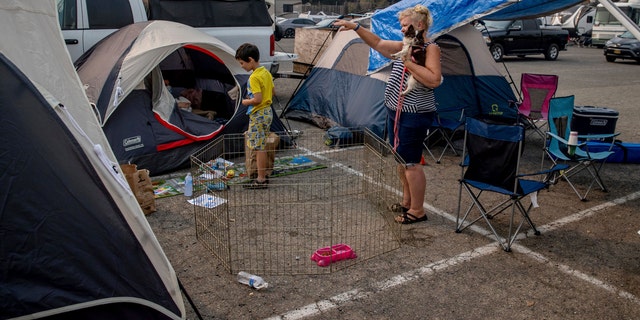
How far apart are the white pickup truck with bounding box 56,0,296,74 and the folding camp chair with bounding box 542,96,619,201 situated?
5.08m

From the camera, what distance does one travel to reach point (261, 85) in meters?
5.97

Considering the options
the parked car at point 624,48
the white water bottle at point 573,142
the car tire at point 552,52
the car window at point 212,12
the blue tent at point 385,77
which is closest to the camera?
the white water bottle at point 573,142

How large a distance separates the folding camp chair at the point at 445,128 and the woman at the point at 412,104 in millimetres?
2066

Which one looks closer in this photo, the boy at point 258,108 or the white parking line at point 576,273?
the white parking line at point 576,273

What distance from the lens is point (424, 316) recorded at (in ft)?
12.2

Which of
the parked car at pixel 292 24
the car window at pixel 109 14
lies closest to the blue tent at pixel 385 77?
the car window at pixel 109 14

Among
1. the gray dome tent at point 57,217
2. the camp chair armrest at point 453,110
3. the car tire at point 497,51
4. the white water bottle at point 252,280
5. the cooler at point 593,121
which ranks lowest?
the car tire at point 497,51

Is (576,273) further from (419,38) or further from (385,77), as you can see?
(385,77)

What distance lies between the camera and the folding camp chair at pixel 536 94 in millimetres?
8188

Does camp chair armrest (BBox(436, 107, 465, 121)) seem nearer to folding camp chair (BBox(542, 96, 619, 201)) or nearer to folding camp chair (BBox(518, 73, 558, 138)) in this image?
folding camp chair (BBox(518, 73, 558, 138))

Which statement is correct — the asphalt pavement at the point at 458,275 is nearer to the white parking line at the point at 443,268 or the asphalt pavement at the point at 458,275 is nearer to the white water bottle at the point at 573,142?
the white parking line at the point at 443,268

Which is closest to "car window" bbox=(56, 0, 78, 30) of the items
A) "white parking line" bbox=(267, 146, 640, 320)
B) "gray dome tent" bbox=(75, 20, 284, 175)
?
"gray dome tent" bbox=(75, 20, 284, 175)

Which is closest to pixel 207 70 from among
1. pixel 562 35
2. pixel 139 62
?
pixel 139 62

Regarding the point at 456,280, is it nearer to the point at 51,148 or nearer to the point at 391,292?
the point at 391,292
